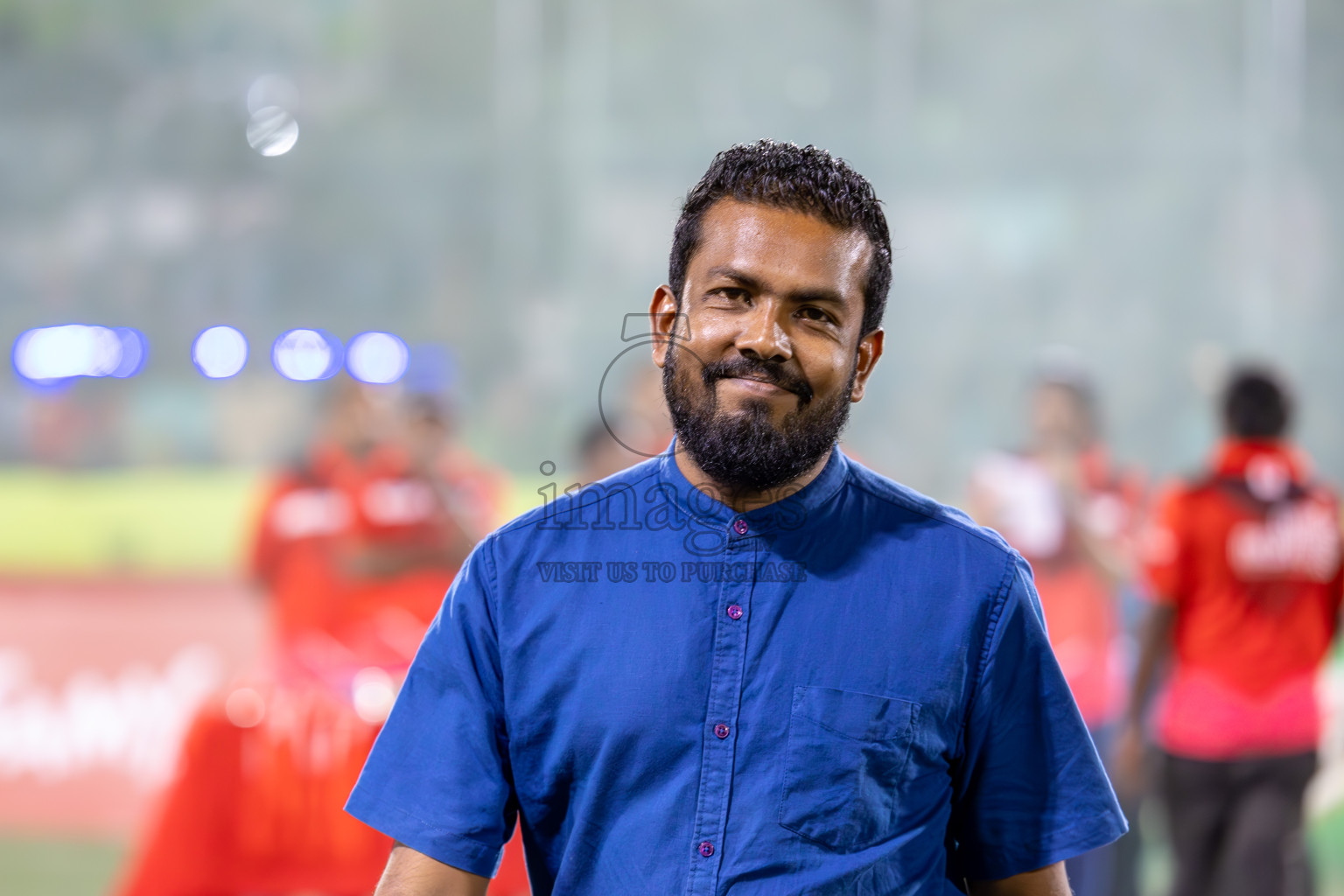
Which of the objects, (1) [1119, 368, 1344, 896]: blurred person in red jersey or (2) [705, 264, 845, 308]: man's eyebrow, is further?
(1) [1119, 368, 1344, 896]: blurred person in red jersey

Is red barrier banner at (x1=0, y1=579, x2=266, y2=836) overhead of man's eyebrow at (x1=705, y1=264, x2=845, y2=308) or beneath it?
beneath

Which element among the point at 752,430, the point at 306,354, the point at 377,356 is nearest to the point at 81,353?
the point at 306,354

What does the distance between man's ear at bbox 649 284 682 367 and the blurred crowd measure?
1839 millimetres

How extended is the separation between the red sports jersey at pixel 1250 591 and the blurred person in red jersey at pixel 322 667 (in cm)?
203

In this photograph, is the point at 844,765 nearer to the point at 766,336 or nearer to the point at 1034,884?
the point at 1034,884

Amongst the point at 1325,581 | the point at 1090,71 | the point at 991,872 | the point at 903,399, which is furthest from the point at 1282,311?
the point at 991,872

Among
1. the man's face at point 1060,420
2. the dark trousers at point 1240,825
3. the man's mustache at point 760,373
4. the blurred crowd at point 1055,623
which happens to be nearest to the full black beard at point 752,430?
the man's mustache at point 760,373

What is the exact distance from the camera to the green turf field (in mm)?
4059

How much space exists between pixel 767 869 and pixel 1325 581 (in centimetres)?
275

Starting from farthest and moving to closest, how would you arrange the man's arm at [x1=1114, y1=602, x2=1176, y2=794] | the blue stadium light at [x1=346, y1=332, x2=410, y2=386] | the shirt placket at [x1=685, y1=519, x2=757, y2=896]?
the blue stadium light at [x1=346, y1=332, x2=410, y2=386] → the man's arm at [x1=1114, y1=602, x2=1176, y2=794] → the shirt placket at [x1=685, y1=519, x2=757, y2=896]

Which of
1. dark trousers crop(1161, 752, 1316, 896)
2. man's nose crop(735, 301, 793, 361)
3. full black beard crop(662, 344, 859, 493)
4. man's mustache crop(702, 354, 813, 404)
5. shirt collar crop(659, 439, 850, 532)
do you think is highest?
man's nose crop(735, 301, 793, 361)

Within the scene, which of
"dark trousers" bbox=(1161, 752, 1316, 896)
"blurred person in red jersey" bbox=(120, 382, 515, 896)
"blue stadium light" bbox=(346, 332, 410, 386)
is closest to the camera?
"blurred person in red jersey" bbox=(120, 382, 515, 896)

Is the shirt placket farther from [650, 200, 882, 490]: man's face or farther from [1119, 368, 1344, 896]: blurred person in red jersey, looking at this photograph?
[1119, 368, 1344, 896]: blurred person in red jersey

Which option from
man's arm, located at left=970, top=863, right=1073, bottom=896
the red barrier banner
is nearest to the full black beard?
man's arm, located at left=970, top=863, right=1073, bottom=896
